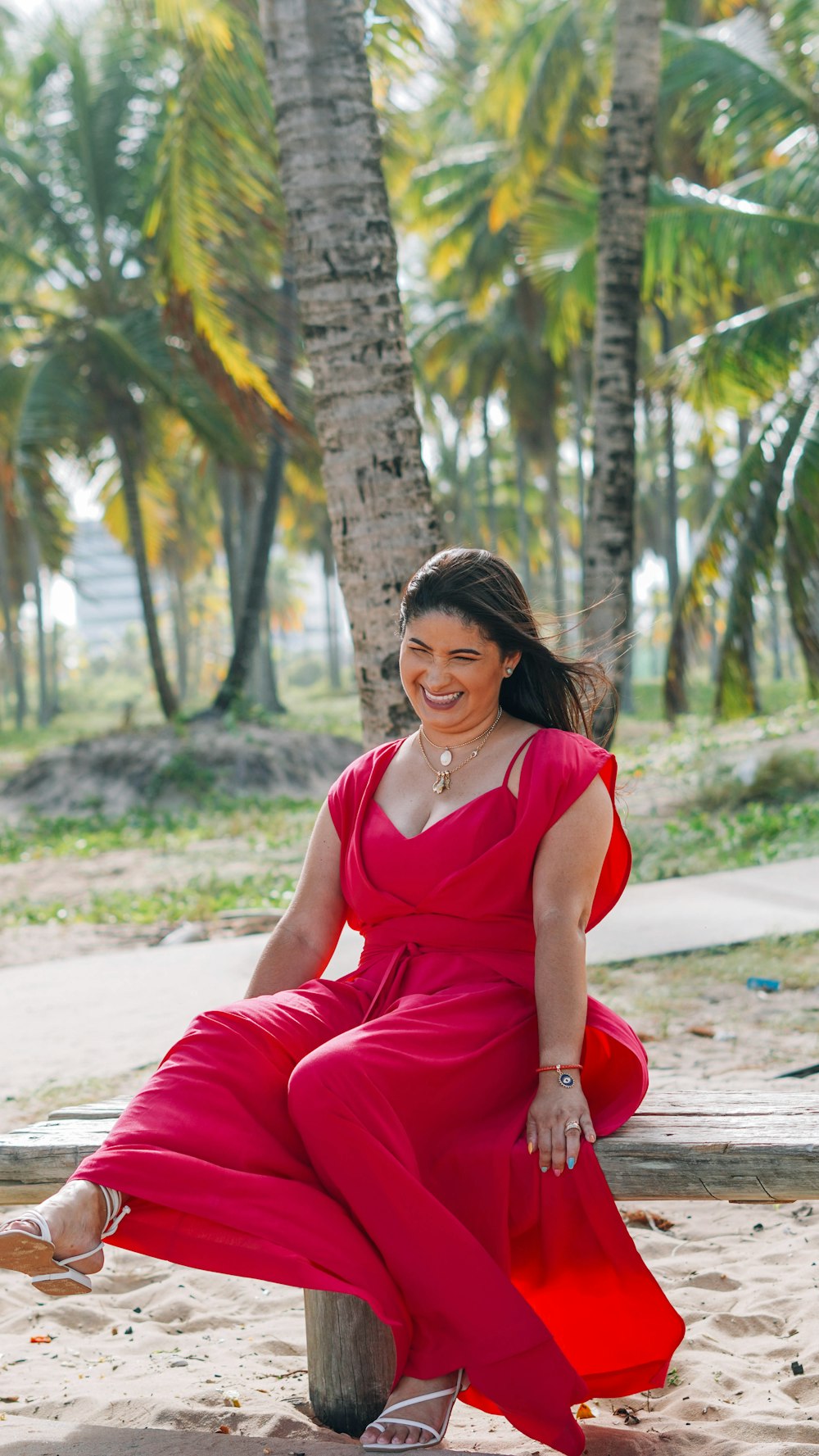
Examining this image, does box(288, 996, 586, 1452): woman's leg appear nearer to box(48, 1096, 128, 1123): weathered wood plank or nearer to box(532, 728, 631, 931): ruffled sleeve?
box(532, 728, 631, 931): ruffled sleeve

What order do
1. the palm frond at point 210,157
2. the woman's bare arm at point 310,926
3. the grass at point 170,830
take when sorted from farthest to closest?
the grass at point 170,830
the palm frond at point 210,157
the woman's bare arm at point 310,926

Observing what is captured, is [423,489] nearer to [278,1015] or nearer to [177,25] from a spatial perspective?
[278,1015]

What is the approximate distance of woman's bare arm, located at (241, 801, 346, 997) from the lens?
9.59 feet

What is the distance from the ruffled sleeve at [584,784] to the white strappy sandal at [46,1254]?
1098 mm

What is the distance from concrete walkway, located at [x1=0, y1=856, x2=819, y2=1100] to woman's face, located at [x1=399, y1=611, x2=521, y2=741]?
2.63 metres

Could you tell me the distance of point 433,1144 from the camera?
2457mm

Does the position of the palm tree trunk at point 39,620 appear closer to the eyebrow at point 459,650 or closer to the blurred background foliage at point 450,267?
the blurred background foliage at point 450,267

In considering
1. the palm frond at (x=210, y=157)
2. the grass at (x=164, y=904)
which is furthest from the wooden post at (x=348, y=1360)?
the palm frond at (x=210, y=157)

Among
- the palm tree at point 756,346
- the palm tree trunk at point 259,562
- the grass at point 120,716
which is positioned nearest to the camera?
the palm tree at point 756,346

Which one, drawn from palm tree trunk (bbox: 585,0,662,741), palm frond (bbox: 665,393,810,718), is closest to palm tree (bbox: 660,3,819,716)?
palm frond (bbox: 665,393,810,718)

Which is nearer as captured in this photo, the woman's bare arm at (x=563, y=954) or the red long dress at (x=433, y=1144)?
the red long dress at (x=433, y=1144)

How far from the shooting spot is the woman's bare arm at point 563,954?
8.02ft

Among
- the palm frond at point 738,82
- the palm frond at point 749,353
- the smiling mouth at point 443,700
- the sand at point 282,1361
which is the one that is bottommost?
the sand at point 282,1361

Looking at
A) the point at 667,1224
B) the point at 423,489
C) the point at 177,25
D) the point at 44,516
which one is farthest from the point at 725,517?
the point at 44,516
